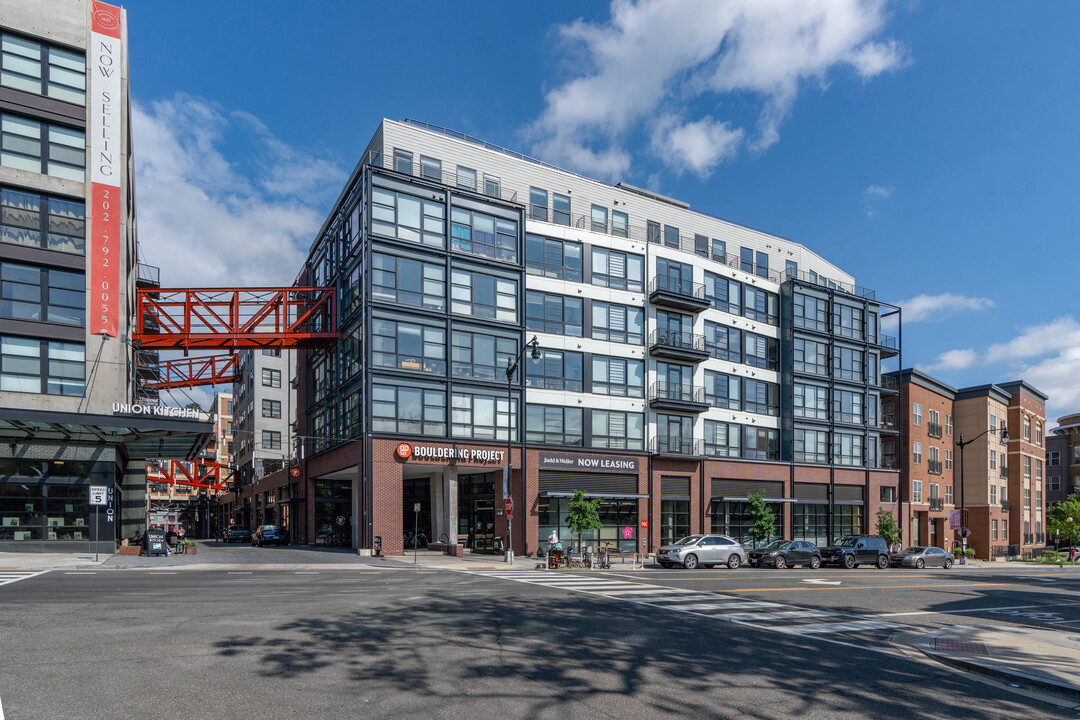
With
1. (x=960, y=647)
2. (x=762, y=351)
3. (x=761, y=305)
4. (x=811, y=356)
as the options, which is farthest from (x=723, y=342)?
(x=960, y=647)

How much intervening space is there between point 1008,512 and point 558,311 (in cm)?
5713

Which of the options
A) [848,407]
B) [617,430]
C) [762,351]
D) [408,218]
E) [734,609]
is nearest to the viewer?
[734,609]

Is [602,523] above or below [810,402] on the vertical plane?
below

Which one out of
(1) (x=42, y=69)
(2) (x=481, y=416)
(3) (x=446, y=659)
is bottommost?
(3) (x=446, y=659)

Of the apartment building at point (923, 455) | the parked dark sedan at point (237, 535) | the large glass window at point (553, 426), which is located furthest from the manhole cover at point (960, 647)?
the parked dark sedan at point (237, 535)

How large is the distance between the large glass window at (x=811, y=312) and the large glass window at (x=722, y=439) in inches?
409

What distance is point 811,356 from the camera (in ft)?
186

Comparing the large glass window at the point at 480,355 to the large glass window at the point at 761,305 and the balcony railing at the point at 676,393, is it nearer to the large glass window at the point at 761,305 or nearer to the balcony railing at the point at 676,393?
the balcony railing at the point at 676,393

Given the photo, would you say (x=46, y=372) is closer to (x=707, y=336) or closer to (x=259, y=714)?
(x=259, y=714)

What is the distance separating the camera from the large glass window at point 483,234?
4147 cm

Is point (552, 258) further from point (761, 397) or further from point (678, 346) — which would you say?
point (761, 397)

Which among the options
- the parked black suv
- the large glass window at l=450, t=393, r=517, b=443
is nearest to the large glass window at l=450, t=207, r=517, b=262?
the large glass window at l=450, t=393, r=517, b=443

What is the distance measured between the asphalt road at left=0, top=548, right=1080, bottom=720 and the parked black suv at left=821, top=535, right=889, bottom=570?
19.6m

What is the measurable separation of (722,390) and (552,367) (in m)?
14.6
